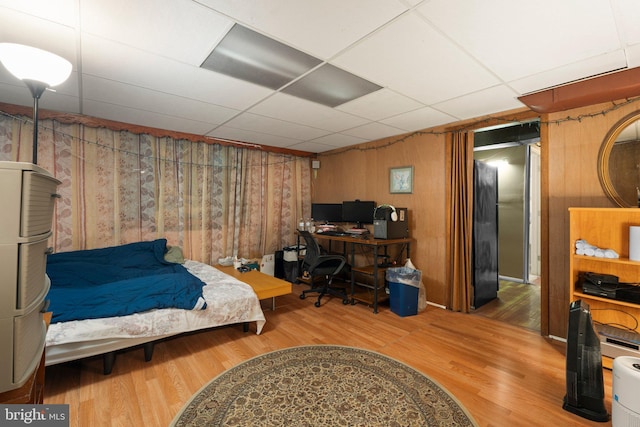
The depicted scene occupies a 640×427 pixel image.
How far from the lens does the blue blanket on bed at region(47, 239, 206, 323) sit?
218 cm

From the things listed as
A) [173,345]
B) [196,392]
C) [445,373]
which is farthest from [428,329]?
[173,345]

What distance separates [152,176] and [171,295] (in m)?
2.03

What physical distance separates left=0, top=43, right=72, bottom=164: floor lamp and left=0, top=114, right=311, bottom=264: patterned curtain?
2378 millimetres

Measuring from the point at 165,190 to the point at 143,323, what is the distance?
7.15 ft

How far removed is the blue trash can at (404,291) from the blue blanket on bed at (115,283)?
7.08 feet

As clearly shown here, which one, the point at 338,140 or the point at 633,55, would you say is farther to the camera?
the point at 338,140

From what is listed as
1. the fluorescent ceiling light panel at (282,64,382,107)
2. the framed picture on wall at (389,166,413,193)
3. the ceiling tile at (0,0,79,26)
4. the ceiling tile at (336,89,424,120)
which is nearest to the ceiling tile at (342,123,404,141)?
the ceiling tile at (336,89,424,120)

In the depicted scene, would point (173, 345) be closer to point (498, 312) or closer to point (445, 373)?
point (445, 373)

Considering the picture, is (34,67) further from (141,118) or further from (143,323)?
(141,118)

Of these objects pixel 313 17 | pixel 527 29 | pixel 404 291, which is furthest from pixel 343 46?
pixel 404 291

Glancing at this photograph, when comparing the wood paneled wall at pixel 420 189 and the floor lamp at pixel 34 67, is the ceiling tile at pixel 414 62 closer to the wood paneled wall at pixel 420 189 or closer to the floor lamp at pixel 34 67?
the wood paneled wall at pixel 420 189

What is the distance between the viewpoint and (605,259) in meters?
2.19

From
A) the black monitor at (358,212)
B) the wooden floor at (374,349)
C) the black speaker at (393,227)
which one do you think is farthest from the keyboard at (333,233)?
the wooden floor at (374,349)

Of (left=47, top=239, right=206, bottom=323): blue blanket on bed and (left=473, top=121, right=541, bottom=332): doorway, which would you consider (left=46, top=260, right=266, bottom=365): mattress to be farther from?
(left=473, top=121, right=541, bottom=332): doorway
